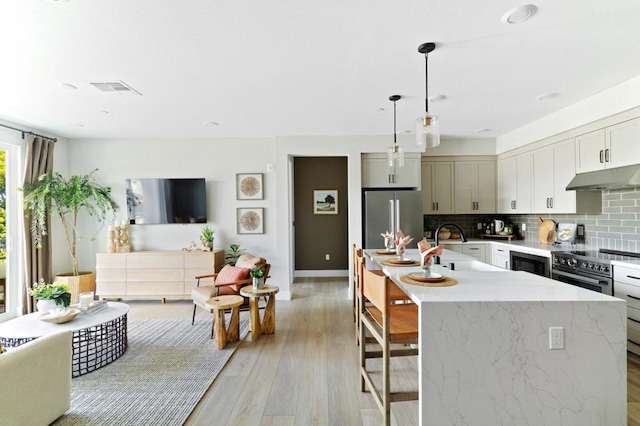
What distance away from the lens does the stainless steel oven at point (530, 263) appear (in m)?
3.71

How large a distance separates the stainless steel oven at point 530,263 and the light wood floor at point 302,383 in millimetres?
1127

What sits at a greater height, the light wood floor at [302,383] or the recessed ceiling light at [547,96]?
the recessed ceiling light at [547,96]

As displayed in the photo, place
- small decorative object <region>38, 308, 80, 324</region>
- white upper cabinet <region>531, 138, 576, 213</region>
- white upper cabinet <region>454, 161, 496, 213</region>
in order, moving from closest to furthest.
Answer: small decorative object <region>38, 308, 80, 324</region>
white upper cabinet <region>531, 138, 576, 213</region>
white upper cabinet <region>454, 161, 496, 213</region>

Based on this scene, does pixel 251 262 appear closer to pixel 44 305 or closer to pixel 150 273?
pixel 150 273

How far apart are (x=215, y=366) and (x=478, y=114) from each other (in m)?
4.08

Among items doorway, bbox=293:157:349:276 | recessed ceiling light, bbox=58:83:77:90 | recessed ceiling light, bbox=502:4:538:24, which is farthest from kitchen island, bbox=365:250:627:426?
doorway, bbox=293:157:349:276

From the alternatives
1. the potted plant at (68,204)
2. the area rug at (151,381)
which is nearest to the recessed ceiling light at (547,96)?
the area rug at (151,381)

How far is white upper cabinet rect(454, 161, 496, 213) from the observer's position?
533cm

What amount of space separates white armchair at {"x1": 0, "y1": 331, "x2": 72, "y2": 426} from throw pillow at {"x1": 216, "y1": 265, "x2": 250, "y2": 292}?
6.05 feet

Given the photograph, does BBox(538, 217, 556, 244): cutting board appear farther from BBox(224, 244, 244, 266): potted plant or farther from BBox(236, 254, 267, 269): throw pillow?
BBox(224, 244, 244, 266): potted plant

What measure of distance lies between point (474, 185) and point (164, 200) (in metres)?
5.10

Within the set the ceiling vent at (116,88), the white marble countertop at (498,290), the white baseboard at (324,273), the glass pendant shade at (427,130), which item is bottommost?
the white baseboard at (324,273)

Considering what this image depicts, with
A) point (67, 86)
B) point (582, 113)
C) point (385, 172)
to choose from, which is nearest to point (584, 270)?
point (582, 113)

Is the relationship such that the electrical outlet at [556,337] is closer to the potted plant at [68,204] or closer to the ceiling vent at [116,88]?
the ceiling vent at [116,88]
